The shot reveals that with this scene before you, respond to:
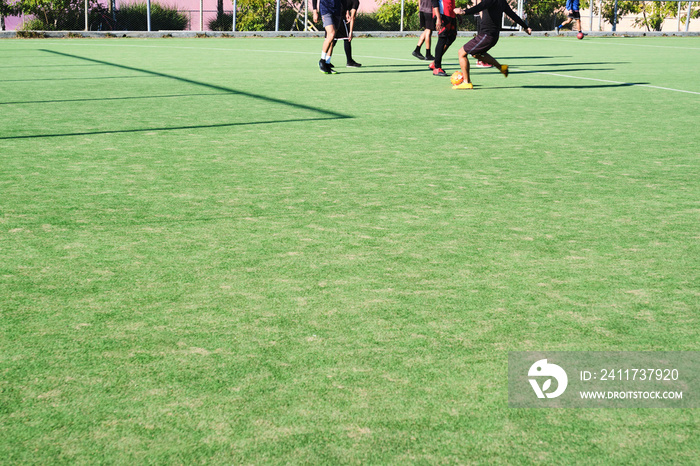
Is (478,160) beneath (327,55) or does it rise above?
beneath

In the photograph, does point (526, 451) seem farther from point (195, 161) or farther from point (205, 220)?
point (195, 161)

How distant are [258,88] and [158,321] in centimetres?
967

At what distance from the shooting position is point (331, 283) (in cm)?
388

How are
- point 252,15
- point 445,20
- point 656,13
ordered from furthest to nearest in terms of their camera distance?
point 656,13, point 252,15, point 445,20

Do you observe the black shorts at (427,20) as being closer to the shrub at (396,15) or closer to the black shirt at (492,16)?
the black shirt at (492,16)

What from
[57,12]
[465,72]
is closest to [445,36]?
[465,72]

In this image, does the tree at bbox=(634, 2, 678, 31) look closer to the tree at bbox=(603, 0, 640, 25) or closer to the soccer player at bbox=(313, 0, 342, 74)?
the tree at bbox=(603, 0, 640, 25)

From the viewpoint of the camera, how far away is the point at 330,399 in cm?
275

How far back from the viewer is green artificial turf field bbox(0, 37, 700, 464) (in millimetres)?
2557

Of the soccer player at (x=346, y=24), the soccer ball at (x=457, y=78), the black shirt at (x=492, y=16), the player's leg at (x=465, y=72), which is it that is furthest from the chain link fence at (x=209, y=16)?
the black shirt at (x=492, y=16)

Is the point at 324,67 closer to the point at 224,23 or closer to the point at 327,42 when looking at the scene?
the point at 327,42

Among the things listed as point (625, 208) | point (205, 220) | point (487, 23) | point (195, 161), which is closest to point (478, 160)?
point (625, 208)

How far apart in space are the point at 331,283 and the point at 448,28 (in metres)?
11.0

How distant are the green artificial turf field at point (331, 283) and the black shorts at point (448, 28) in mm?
5323
